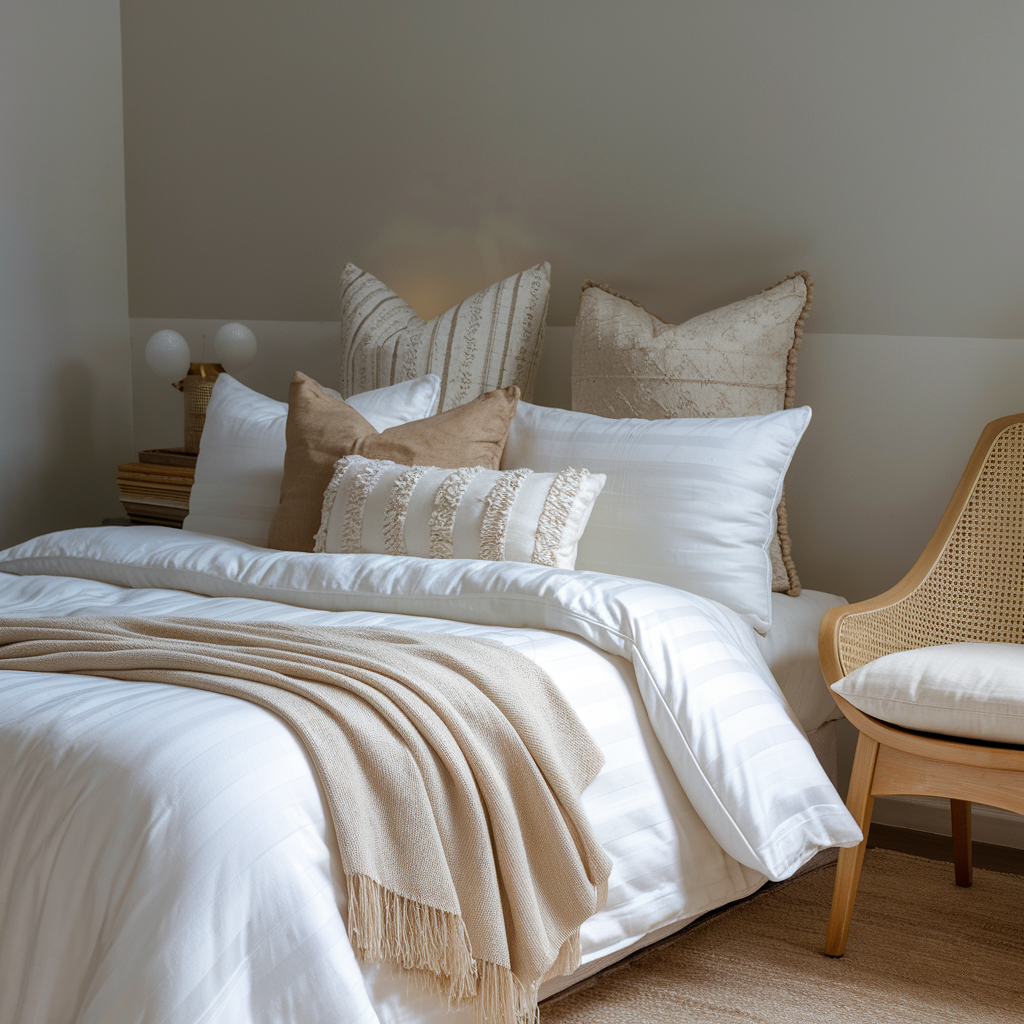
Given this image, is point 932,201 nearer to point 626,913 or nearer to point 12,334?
point 626,913

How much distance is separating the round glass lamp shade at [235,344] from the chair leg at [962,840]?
2348 millimetres

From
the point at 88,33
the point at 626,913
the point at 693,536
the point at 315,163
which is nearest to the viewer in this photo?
the point at 626,913

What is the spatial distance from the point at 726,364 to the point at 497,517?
74cm

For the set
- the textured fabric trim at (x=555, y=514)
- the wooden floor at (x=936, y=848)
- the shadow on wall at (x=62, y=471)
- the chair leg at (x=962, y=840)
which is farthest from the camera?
the shadow on wall at (x=62, y=471)

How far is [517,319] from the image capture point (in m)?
2.77

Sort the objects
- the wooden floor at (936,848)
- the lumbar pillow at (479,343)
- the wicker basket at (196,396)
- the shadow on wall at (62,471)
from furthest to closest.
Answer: the shadow on wall at (62,471) < the wicker basket at (196,396) < the lumbar pillow at (479,343) < the wooden floor at (936,848)

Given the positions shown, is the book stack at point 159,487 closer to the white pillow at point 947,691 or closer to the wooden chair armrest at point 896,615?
the wooden chair armrest at point 896,615

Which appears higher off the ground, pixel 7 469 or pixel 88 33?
pixel 88 33

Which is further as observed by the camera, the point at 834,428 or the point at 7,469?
the point at 7,469

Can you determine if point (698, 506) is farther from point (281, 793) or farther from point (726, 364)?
point (281, 793)

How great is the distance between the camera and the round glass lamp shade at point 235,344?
10.8 ft

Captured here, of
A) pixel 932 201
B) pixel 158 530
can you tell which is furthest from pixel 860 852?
pixel 158 530

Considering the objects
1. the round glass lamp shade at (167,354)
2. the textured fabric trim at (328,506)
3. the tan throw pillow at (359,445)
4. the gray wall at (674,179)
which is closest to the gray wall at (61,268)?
the gray wall at (674,179)

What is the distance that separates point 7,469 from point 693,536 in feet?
8.44
